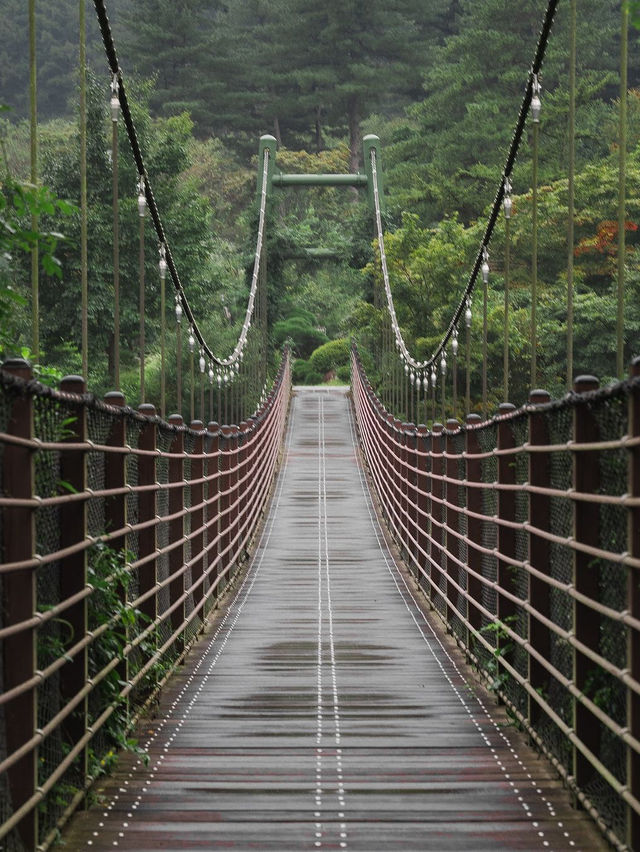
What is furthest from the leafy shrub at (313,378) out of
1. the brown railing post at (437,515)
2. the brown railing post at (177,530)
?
the brown railing post at (177,530)

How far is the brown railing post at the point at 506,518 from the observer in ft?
16.7

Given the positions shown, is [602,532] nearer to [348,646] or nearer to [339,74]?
[348,646]

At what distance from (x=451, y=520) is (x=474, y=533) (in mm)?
1094

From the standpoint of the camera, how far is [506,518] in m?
5.14

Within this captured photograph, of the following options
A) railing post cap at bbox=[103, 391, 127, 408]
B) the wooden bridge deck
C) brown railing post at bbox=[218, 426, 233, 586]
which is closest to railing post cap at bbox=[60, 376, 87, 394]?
railing post cap at bbox=[103, 391, 127, 408]

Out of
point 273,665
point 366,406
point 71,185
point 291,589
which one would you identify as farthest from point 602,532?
point 71,185

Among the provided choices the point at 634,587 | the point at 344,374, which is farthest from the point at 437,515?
the point at 344,374

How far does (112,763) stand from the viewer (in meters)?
4.15

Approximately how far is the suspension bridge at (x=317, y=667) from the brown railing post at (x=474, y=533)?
0.01 metres

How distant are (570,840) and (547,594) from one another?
3.43 feet

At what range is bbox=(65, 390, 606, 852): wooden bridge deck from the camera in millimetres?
3498

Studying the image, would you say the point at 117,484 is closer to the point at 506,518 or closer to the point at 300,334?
the point at 506,518

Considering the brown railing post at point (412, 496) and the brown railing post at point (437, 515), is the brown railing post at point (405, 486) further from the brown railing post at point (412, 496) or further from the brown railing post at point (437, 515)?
the brown railing post at point (437, 515)

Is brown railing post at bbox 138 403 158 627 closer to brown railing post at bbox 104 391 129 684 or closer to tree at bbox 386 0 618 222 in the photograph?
brown railing post at bbox 104 391 129 684
